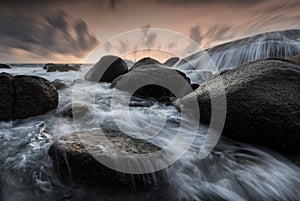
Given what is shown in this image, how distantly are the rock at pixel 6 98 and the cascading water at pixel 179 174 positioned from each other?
0.48 ft

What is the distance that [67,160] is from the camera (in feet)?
6.52

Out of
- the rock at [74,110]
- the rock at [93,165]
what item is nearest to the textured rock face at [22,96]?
the rock at [74,110]

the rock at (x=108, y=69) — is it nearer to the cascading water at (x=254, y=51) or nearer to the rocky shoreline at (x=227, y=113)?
the rocky shoreline at (x=227, y=113)

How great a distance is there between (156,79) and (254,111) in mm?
2618

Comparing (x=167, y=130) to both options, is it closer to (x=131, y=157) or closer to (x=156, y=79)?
(x=131, y=157)

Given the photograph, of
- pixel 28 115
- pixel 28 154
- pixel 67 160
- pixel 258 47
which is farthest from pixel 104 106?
pixel 258 47

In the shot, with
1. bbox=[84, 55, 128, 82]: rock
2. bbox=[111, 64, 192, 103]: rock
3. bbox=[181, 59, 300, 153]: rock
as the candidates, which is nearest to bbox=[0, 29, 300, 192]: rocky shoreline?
bbox=[181, 59, 300, 153]: rock

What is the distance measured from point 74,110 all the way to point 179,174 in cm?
235

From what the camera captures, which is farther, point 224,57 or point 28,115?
point 224,57

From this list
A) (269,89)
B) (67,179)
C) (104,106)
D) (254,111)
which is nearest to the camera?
(67,179)

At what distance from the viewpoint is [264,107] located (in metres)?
2.61

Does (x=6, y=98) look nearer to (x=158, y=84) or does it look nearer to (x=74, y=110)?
(x=74, y=110)

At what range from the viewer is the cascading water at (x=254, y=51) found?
10.1m

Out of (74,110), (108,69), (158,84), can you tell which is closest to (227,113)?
(158,84)
